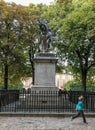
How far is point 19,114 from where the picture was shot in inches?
703

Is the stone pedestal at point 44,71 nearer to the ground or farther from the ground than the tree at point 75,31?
nearer to the ground

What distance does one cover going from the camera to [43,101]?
20.2 m

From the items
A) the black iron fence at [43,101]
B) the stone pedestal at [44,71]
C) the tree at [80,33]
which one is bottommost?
the black iron fence at [43,101]

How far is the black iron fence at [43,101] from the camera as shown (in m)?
19.4

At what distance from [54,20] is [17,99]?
54.3 ft

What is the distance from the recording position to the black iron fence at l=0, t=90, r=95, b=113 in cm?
1939

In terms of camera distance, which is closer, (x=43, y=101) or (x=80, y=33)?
(x=43, y=101)

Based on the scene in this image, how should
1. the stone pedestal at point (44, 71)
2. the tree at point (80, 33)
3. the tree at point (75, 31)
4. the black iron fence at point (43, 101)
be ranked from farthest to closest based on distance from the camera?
the tree at point (75, 31) → the tree at point (80, 33) → the stone pedestal at point (44, 71) → the black iron fence at point (43, 101)

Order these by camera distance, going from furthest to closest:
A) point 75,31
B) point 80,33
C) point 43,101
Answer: point 75,31 → point 80,33 → point 43,101

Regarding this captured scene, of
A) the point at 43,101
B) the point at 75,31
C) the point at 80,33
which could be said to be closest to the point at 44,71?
the point at 43,101

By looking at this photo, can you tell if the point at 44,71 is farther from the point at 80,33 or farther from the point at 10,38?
the point at 10,38

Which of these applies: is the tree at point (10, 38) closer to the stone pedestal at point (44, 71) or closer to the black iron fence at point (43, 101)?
the stone pedestal at point (44, 71)

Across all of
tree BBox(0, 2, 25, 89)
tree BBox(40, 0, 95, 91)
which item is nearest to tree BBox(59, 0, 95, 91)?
tree BBox(40, 0, 95, 91)

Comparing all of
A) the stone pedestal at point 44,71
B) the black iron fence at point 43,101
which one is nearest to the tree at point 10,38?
the stone pedestal at point 44,71
